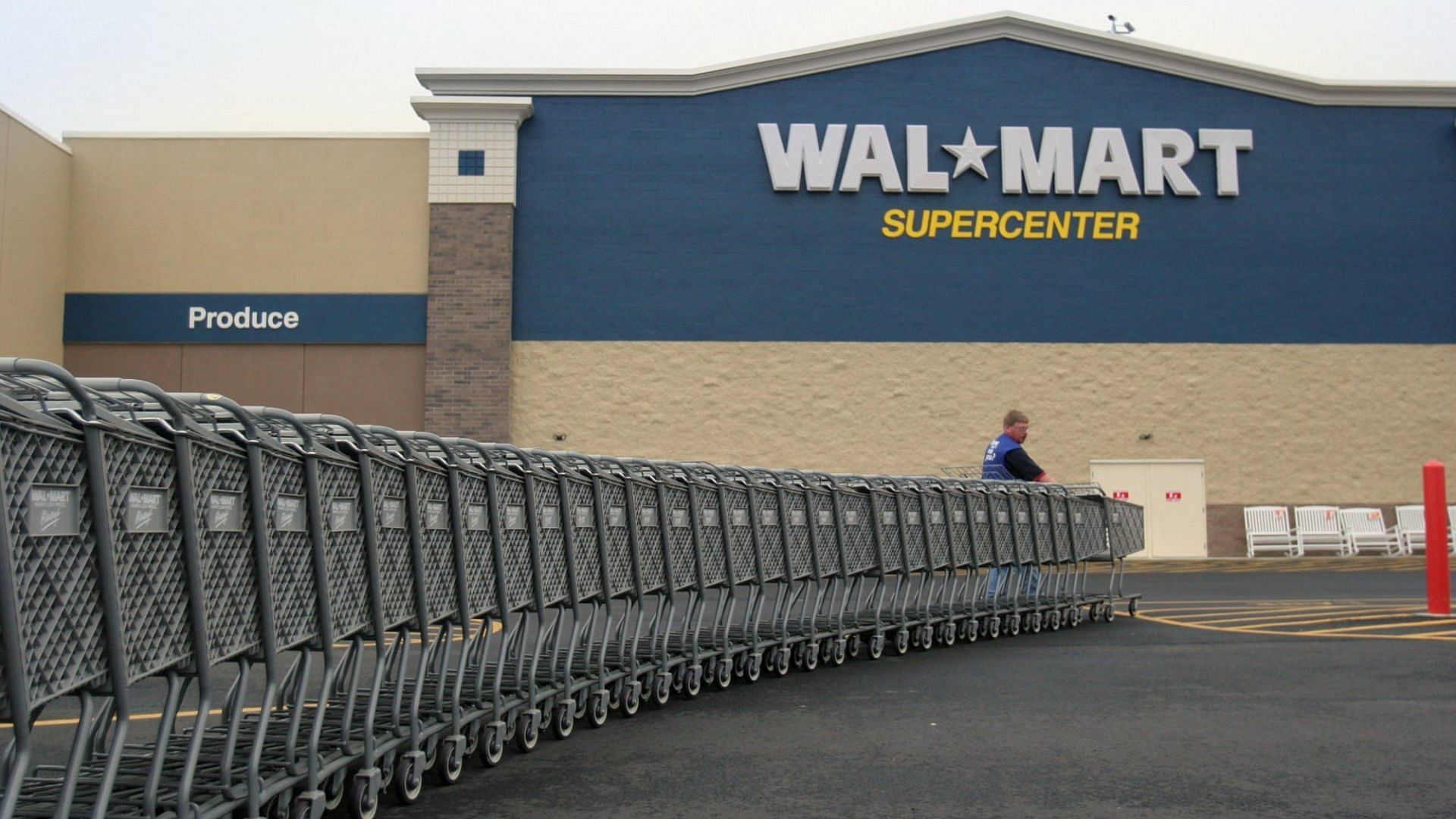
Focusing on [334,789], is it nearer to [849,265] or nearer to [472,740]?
[472,740]

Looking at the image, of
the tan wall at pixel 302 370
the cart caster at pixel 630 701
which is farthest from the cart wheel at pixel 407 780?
the tan wall at pixel 302 370

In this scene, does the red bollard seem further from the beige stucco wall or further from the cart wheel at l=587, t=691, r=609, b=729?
the beige stucco wall

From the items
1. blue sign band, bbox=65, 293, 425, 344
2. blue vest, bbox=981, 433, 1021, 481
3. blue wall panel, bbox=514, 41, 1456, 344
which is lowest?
blue vest, bbox=981, 433, 1021, 481

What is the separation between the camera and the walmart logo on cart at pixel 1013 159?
81.1 feet

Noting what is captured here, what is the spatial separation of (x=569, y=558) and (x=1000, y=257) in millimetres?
19452

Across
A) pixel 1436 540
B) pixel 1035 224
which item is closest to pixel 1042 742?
pixel 1436 540

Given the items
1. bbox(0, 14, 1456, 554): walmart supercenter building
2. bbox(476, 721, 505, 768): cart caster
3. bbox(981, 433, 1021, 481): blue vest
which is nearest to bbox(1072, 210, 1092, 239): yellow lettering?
bbox(0, 14, 1456, 554): walmart supercenter building

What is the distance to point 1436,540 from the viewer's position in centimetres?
1162

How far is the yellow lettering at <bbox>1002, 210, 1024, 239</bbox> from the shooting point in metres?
25.0

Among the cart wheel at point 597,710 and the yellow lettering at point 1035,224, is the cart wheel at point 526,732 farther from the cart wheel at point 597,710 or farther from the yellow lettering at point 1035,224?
the yellow lettering at point 1035,224

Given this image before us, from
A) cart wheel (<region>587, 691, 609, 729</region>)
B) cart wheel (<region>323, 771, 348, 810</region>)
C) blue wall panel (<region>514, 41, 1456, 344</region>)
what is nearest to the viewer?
cart wheel (<region>323, 771, 348, 810</region>)

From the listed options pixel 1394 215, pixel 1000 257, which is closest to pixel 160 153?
pixel 1000 257

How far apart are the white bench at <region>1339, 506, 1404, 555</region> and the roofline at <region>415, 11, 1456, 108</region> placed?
7.65 m

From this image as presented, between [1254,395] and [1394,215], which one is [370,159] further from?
[1394,215]
